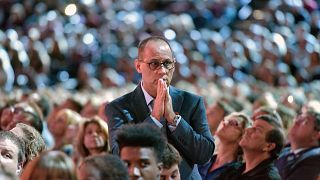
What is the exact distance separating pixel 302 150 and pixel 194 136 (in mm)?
2689

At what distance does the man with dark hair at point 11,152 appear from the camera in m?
6.10

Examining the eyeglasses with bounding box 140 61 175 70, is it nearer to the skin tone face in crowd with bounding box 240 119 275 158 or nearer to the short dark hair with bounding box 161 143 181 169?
the short dark hair with bounding box 161 143 181 169

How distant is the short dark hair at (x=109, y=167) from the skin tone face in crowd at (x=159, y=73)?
1.01 m

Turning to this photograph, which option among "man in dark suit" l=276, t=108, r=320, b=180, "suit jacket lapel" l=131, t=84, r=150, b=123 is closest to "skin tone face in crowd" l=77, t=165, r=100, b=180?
"suit jacket lapel" l=131, t=84, r=150, b=123

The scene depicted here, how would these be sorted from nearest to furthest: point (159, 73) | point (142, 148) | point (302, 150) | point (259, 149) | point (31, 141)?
Answer: 1. point (142, 148)
2. point (159, 73)
3. point (31, 141)
4. point (259, 149)
5. point (302, 150)

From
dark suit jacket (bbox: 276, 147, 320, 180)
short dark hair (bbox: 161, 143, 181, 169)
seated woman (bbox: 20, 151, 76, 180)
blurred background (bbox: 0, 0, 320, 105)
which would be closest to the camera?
seated woman (bbox: 20, 151, 76, 180)

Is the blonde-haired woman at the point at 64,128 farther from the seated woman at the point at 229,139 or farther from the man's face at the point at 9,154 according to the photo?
the man's face at the point at 9,154

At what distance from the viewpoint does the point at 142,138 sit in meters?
5.70

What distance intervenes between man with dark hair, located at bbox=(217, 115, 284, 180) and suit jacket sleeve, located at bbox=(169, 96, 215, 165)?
141cm

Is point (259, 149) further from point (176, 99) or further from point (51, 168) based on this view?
point (51, 168)

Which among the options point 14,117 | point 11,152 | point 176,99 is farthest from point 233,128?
point 11,152

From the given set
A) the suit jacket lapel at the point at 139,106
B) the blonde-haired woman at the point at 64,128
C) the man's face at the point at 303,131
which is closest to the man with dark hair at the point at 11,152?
the suit jacket lapel at the point at 139,106

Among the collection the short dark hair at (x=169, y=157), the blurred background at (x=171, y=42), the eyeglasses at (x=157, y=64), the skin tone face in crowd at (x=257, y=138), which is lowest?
the blurred background at (x=171, y=42)

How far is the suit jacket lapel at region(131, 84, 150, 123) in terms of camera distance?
21.0ft
